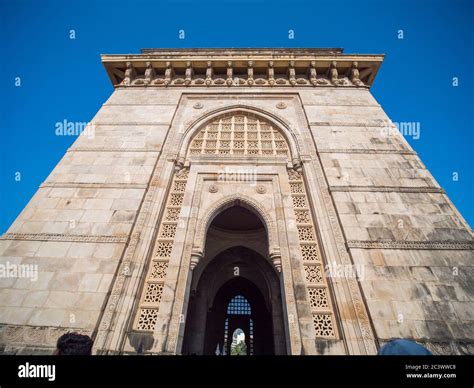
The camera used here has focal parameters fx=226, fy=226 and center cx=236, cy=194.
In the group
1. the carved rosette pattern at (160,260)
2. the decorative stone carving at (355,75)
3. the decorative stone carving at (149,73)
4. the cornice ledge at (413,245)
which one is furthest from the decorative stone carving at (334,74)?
the decorative stone carving at (149,73)

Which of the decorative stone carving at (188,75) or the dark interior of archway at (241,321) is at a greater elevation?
the decorative stone carving at (188,75)

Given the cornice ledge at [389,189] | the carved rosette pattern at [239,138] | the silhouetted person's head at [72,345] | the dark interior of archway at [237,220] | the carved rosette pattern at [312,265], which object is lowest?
the silhouetted person's head at [72,345]

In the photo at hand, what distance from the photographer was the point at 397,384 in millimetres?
1124

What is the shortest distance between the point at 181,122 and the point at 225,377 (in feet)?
19.9

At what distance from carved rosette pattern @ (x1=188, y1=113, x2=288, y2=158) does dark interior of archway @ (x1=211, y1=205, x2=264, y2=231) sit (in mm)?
1906

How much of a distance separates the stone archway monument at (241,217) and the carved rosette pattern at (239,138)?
0.15ft

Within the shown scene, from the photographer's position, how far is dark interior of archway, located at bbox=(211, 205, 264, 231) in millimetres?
7064

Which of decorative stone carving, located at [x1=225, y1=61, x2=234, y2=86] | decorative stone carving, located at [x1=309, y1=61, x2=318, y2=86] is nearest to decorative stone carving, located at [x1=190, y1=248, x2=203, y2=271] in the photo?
decorative stone carving, located at [x1=225, y1=61, x2=234, y2=86]

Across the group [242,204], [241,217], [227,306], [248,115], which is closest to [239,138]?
[248,115]

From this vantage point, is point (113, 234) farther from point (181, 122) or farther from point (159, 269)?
point (181, 122)

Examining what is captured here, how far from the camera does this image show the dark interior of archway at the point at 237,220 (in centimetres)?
706

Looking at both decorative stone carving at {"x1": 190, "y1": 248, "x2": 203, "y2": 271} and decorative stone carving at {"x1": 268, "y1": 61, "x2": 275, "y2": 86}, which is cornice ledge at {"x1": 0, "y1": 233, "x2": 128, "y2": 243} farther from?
decorative stone carving at {"x1": 268, "y1": 61, "x2": 275, "y2": 86}

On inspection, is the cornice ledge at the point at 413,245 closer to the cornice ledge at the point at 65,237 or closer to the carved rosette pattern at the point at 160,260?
the carved rosette pattern at the point at 160,260

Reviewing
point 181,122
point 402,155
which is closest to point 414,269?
point 402,155
